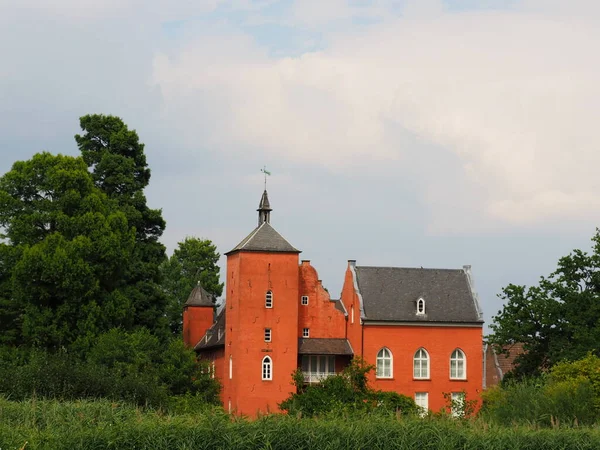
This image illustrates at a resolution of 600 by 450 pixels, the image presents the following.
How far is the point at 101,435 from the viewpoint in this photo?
2227 centimetres

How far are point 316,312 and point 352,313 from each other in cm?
199

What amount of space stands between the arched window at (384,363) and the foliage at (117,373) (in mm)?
8696

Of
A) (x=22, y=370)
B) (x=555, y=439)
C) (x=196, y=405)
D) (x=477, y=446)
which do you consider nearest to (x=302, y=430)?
(x=477, y=446)

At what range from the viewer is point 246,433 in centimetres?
2303

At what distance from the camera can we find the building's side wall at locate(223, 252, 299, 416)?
56875 millimetres

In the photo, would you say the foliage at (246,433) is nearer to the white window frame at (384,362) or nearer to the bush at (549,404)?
the bush at (549,404)

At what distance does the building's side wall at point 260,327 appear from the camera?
187 ft

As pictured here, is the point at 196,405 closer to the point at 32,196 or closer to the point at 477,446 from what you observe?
the point at 32,196

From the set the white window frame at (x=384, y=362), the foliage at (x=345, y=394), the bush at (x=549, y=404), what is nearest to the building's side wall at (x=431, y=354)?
the white window frame at (x=384, y=362)

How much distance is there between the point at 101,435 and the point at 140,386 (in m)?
18.7

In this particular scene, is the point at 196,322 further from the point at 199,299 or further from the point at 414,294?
the point at 414,294

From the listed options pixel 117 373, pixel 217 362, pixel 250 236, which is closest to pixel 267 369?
pixel 217 362

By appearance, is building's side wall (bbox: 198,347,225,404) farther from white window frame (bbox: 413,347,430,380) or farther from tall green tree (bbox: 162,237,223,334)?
tall green tree (bbox: 162,237,223,334)

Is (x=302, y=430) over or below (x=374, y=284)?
below
